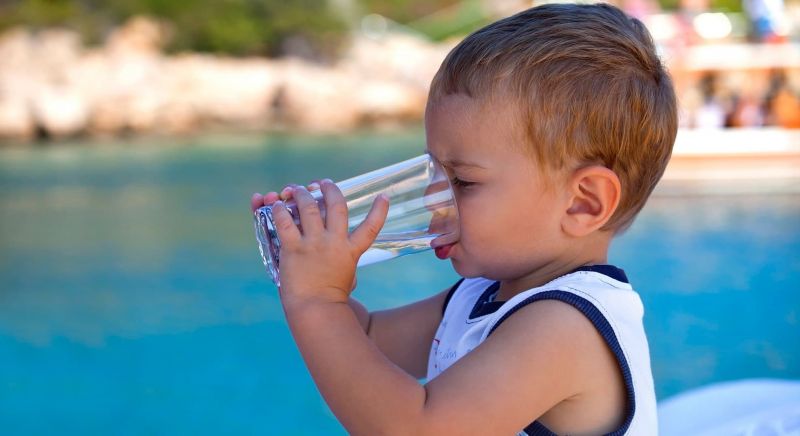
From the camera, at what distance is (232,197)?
288 inches

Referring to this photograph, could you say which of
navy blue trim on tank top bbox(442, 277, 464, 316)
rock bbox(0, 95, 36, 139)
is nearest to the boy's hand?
navy blue trim on tank top bbox(442, 277, 464, 316)

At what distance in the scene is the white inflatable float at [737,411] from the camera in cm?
156

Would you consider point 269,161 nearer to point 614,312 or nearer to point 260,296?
point 260,296

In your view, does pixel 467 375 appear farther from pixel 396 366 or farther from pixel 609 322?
pixel 609 322

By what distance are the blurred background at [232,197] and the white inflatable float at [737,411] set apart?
6.19ft

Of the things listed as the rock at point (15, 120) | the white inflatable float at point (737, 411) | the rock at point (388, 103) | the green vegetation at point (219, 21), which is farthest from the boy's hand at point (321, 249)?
the green vegetation at point (219, 21)

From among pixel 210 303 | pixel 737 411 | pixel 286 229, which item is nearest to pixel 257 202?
pixel 286 229

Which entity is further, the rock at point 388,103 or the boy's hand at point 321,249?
the rock at point 388,103

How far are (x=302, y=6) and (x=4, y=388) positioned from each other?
11311 millimetres

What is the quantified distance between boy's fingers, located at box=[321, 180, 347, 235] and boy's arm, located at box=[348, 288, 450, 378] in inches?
14.2

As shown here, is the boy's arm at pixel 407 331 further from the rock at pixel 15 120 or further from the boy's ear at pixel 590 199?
the rock at pixel 15 120

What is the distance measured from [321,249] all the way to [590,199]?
33cm

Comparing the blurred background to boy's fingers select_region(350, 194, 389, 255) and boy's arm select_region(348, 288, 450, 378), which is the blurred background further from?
boy's fingers select_region(350, 194, 389, 255)

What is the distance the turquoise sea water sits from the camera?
3.68m
